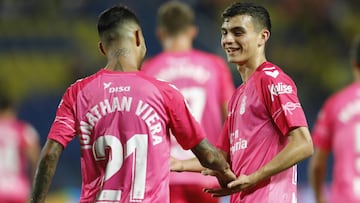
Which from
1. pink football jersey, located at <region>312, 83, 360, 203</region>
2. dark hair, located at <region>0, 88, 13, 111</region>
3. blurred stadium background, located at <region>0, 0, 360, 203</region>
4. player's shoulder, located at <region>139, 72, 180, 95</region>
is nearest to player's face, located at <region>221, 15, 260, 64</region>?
player's shoulder, located at <region>139, 72, 180, 95</region>

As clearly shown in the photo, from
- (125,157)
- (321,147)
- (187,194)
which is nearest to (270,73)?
(125,157)

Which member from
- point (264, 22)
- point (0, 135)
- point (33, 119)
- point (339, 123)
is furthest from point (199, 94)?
point (33, 119)

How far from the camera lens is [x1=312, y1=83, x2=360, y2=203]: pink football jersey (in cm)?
855

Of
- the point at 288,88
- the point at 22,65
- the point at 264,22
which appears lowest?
the point at 288,88

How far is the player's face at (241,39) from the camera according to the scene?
20.7ft

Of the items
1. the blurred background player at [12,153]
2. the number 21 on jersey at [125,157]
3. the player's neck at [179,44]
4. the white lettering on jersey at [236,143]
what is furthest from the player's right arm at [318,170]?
the blurred background player at [12,153]

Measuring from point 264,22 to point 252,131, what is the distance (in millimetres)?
716

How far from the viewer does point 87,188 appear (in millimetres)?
6160

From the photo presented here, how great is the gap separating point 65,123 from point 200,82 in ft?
9.68

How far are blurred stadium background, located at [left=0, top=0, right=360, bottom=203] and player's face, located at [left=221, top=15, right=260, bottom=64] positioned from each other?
10.0 m

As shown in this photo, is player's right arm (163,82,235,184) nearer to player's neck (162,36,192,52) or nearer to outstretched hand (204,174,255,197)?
outstretched hand (204,174,255,197)

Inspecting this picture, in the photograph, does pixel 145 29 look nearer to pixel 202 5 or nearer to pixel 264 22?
pixel 202 5

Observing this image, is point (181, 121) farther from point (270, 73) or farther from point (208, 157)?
point (270, 73)

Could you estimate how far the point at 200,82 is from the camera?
29.2 feet
